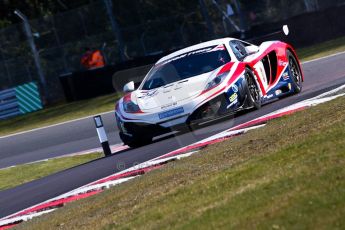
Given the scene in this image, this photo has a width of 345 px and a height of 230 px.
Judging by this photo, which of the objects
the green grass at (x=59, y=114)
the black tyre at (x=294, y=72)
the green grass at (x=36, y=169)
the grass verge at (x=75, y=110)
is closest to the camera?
the green grass at (x=36, y=169)

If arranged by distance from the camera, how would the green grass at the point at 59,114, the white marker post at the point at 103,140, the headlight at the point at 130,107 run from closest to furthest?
the headlight at the point at 130,107 → the white marker post at the point at 103,140 → the green grass at the point at 59,114

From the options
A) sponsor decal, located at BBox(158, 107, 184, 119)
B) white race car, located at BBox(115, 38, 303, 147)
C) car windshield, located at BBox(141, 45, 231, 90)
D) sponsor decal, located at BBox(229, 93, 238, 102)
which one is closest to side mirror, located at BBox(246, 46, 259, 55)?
white race car, located at BBox(115, 38, 303, 147)

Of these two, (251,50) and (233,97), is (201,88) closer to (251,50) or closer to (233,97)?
(233,97)

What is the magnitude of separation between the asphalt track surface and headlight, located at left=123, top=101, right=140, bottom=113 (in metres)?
0.59

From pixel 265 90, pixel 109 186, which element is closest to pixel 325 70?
pixel 265 90

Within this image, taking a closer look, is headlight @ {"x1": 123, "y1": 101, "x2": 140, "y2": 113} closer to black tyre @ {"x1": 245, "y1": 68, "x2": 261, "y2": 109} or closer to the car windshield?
the car windshield

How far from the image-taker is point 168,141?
13.9m

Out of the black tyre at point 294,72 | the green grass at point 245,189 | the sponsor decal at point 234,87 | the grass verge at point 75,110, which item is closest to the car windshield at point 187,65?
the sponsor decal at point 234,87

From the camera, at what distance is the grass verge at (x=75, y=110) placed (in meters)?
26.4

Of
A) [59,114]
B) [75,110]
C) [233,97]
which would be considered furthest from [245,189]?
[59,114]

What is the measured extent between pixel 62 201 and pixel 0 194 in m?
3.50

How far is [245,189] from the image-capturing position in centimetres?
667

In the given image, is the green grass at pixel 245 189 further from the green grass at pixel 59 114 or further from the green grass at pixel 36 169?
the green grass at pixel 59 114

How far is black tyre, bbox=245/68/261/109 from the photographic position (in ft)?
45.0
